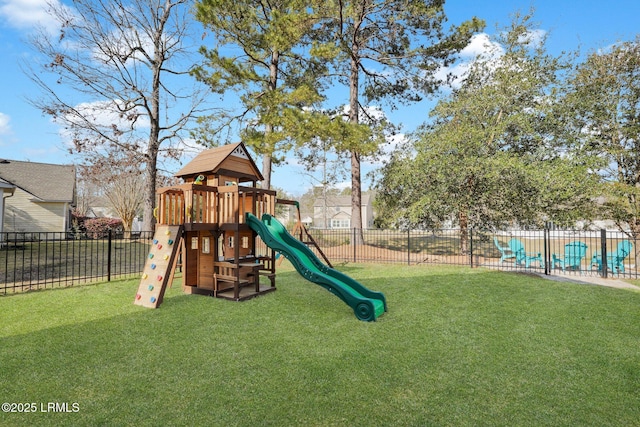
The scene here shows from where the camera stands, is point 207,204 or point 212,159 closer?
point 207,204

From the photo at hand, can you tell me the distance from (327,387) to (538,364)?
2.45 metres

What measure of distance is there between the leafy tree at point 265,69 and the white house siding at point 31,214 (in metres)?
11.3

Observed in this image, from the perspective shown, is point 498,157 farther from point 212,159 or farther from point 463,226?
point 212,159

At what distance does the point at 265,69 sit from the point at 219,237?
11.8 metres

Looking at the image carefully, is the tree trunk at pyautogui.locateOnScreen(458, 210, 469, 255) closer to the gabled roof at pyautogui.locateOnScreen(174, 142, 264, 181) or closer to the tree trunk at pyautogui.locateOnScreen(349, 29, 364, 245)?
the tree trunk at pyautogui.locateOnScreen(349, 29, 364, 245)

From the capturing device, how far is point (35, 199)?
18.1 meters

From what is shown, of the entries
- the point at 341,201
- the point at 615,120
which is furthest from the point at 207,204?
the point at 341,201

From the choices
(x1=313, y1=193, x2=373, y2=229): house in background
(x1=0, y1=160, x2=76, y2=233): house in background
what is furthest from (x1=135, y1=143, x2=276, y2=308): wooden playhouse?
(x1=313, y1=193, x2=373, y2=229): house in background

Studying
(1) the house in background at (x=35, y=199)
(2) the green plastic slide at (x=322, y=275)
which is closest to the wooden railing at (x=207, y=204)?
(2) the green plastic slide at (x=322, y=275)

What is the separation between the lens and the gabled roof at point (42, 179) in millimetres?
18609

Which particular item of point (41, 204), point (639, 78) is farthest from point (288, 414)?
point (41, 204)

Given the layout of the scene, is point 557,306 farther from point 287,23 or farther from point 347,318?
point 287,23

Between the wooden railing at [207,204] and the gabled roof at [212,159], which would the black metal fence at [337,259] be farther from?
the gabled roof at [212,159]

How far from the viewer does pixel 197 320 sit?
16.3 ft
